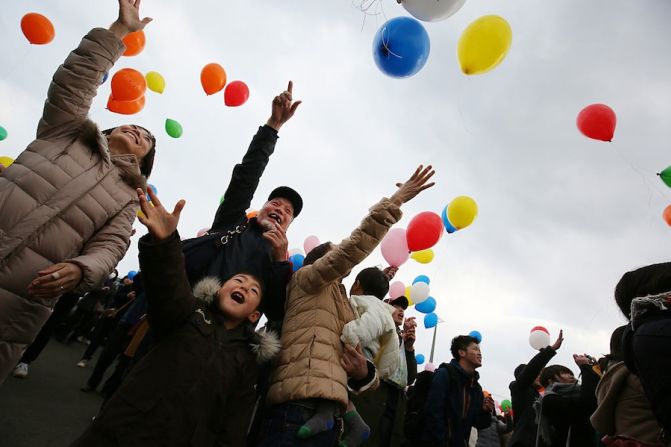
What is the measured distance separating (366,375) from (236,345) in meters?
0.60

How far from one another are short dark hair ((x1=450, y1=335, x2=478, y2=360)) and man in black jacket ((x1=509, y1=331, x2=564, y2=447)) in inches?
21.2

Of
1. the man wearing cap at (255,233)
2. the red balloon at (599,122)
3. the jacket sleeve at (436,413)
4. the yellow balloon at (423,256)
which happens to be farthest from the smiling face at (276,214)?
the yellow balloon at (423,256)

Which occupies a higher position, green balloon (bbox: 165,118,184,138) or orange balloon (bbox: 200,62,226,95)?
orange balloon (bbox: 200,62,226,95)

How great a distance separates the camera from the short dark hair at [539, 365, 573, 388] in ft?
11.6

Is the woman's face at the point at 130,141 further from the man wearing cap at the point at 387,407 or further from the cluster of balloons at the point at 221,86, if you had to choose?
the cluster of balloons at the point at 221,86

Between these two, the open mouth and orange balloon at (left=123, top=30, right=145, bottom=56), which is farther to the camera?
orange balloon at (left=123, top=30, right=145, bottom=56)

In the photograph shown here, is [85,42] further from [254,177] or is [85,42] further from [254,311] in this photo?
[254,311]

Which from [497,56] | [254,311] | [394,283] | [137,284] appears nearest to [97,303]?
[394,283]

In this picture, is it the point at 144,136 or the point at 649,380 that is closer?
the point at 649,380

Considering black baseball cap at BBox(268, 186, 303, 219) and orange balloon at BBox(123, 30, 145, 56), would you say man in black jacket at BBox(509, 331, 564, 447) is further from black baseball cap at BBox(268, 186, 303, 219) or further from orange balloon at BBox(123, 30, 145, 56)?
orange balloon at BBox(123, 30, 145, 56)

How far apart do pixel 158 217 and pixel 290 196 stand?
3.05 ft

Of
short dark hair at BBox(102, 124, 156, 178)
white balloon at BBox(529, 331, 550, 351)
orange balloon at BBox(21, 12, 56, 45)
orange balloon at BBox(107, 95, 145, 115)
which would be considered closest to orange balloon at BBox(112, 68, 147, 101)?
orange balloon at BBox(107, 95, 145, 115)

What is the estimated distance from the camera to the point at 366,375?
1.59 metres

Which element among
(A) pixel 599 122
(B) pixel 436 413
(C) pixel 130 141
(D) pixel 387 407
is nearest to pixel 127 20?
(C) pixel 130 141
